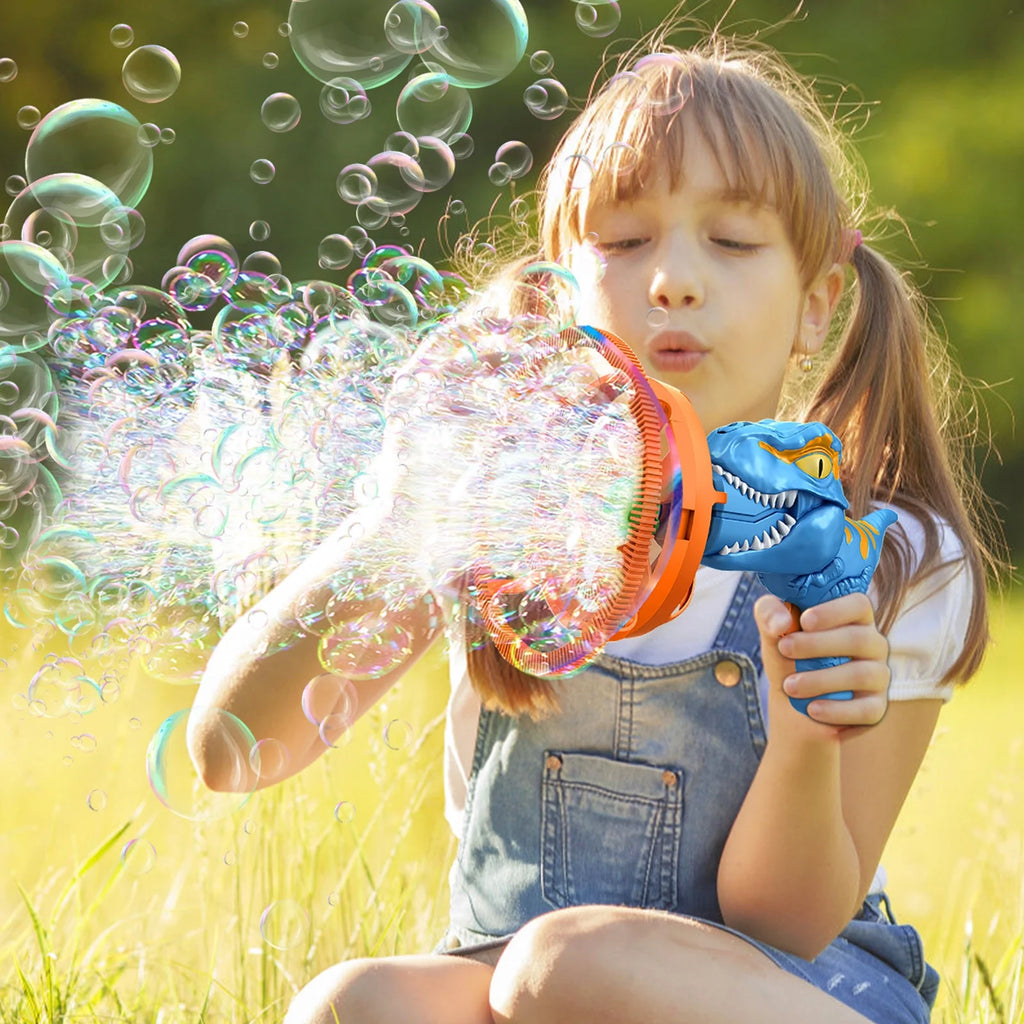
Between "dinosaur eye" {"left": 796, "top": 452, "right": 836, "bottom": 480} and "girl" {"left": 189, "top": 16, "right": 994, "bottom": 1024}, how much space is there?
0.25 m

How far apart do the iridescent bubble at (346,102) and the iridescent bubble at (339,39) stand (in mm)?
36

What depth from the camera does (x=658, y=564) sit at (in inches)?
42.0

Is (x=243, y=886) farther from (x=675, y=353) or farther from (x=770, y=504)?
(x=770, y=504)

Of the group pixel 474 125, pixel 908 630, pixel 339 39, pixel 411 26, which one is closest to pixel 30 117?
pixel 339 39

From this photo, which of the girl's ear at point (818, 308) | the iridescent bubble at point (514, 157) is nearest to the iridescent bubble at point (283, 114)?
the iridescent bubble at point (514, 157)

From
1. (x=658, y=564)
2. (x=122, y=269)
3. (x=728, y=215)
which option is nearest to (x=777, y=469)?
(x=658, y=564)

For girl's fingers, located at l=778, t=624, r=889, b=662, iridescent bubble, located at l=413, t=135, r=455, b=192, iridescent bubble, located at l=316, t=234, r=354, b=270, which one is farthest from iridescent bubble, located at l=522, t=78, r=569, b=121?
girl's fingers, located at l=778, t=624, r=889, b=662

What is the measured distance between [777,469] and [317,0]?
1111 millimetres

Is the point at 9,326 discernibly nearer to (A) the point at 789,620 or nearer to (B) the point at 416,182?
(B) the point at 416,182

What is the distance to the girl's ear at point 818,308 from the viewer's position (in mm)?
1692

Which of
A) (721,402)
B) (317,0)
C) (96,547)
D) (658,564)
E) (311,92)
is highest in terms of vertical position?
(311,92)

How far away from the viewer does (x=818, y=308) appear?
171 centimetres

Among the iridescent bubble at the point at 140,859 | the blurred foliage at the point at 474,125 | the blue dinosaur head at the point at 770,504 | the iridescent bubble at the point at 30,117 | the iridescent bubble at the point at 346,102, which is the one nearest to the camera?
the blue dinosaur head at the point at 770,504

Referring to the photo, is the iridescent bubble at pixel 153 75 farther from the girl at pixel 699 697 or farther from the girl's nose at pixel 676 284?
the girl's nose at pixel 676 284
